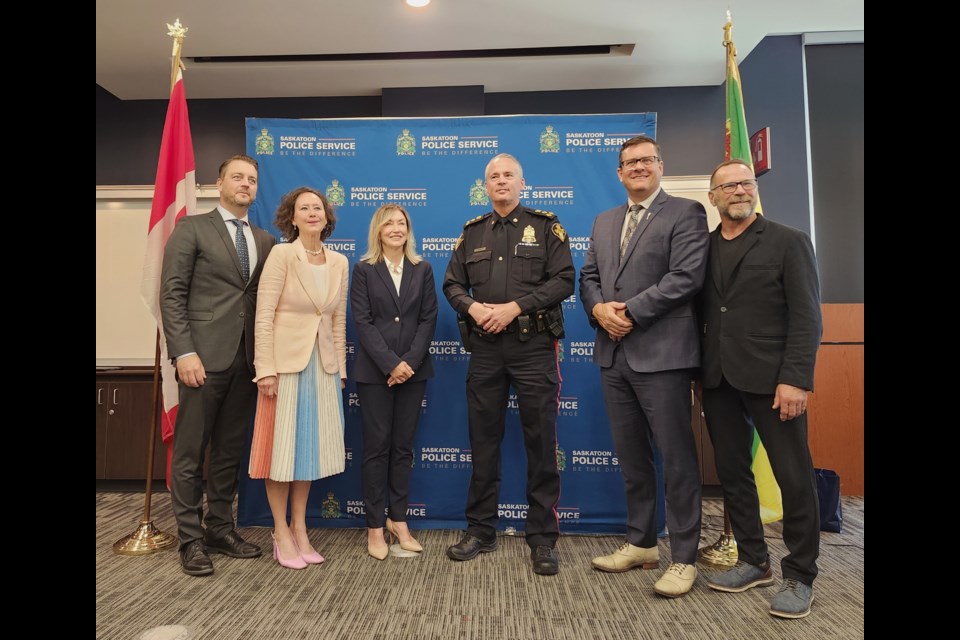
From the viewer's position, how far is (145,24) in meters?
3.84

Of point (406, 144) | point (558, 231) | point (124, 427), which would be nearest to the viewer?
point (558, 231)

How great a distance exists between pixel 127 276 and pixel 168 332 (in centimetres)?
273

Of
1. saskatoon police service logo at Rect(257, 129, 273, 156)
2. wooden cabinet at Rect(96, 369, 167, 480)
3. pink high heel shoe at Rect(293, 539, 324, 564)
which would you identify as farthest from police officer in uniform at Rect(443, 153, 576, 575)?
wooden cabinet at Rect(96, 369, 167, 480)

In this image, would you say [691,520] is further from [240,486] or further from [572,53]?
[572,53]

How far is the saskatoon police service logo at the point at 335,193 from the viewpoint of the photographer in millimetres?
3369

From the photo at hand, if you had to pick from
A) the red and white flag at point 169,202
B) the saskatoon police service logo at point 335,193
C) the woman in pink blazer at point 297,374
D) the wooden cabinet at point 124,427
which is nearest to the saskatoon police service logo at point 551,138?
the saskatoon police service logo at point 335,193

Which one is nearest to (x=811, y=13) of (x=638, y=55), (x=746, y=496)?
(x=638, y=55)

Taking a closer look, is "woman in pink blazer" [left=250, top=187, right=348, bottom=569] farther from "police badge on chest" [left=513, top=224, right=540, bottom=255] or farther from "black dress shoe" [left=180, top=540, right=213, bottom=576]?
"police badge on chest" [left=513, top=224, right=540, bottom=255]

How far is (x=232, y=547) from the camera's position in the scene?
109 inches

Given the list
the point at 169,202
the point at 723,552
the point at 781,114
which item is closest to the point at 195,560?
the point at 169,202

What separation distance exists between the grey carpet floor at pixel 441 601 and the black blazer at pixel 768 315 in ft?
3.01

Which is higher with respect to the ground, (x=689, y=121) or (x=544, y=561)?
(x=689, y=121)

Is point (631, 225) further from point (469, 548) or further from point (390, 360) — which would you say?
point (469, 548)

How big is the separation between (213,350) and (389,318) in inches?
33.9
